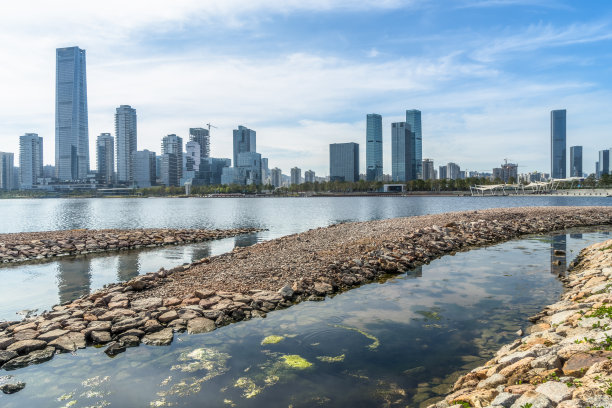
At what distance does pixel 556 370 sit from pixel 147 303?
528 inches

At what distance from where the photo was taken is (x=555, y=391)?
20.7 ft

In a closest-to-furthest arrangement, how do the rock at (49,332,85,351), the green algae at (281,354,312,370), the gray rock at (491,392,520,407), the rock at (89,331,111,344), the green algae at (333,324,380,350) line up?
the gray rock at (491,392,520,407) → the green algae at (281,354,312,370) → the green algae at (333,324,380,350) → the rock at (49,332,85,351) → the rock at (89,331,111,344)

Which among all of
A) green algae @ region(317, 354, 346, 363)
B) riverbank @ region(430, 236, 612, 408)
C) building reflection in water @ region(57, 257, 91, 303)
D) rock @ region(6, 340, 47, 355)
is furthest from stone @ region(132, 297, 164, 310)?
riverbank @ region(430, 236, 612, 408)

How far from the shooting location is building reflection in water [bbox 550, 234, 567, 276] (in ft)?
70.0

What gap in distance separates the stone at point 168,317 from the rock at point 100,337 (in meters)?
1.73

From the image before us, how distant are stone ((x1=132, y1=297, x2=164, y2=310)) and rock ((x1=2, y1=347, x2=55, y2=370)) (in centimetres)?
331

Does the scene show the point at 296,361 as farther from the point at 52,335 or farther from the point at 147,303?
the point at 52,335

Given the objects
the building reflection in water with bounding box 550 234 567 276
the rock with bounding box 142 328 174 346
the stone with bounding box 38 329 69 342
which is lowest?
the rock with bounding box 142 328 174 346

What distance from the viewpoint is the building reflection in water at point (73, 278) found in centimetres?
1931

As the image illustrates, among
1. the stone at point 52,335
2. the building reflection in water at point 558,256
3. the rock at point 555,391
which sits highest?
the rock at point 555,391

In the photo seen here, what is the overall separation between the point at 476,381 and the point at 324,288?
9.65 metres

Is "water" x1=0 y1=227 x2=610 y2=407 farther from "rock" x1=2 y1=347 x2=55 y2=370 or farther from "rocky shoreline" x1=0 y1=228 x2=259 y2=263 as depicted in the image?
"rocky shoreline" x1=0 y1=228 x2=259 y2=263

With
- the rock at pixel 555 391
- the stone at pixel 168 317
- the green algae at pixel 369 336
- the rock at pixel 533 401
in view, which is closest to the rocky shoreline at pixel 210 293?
the stone at pixel 168 317

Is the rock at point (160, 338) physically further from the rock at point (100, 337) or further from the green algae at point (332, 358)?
the green algae at point (332, 358)
